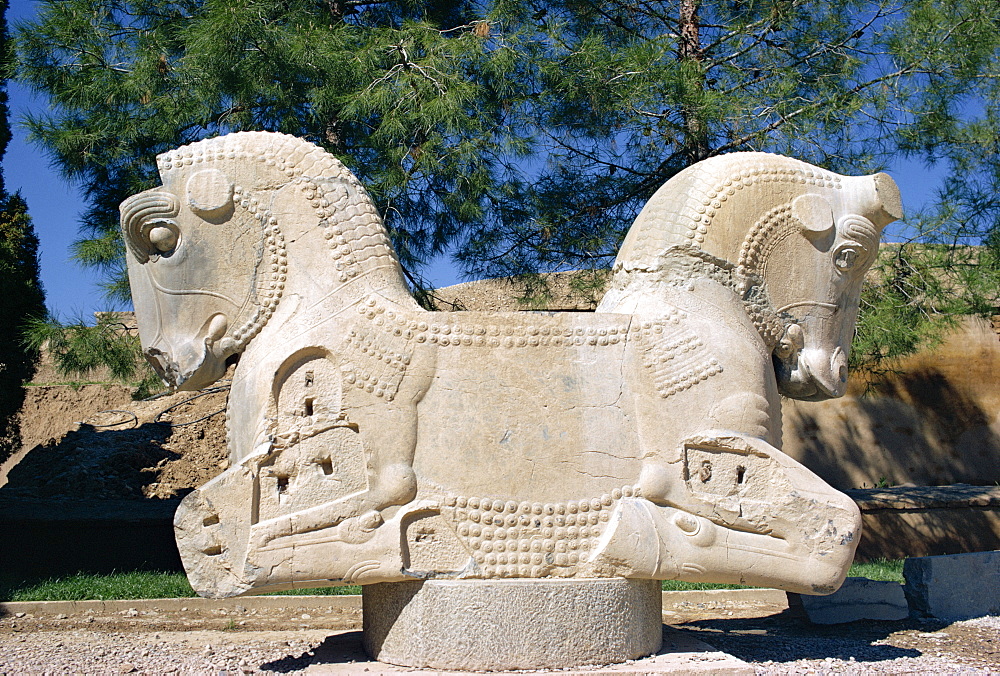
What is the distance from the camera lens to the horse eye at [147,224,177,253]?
3656 millimetres

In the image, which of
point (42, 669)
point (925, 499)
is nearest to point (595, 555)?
point (42, 669)

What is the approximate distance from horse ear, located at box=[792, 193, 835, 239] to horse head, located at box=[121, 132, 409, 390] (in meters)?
1.71

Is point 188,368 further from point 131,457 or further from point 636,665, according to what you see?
point 131,457

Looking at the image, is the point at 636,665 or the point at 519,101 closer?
the point at 636,665

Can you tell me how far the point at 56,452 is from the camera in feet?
30.7

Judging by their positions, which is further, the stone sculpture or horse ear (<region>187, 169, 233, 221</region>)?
horse ear (<region>187, 169, 233, 221</region>)

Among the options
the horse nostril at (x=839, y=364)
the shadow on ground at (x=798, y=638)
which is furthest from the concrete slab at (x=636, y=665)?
the horse nostril at (x=839, y=364)

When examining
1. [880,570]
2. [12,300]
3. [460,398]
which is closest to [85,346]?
[12,300]

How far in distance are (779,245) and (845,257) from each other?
1.04 feet

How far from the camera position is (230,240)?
3.68m

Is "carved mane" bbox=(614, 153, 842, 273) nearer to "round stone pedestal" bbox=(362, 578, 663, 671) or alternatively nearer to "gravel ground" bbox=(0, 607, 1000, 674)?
"round stone pedestal" bbox=(362, 578, 663, 671)

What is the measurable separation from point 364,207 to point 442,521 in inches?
52.5

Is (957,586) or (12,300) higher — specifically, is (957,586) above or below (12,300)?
below

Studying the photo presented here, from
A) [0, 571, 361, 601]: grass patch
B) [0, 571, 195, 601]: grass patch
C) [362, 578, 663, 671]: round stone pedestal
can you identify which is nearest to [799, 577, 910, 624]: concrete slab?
[362, 578, 663, 671]: round stone pedestal
